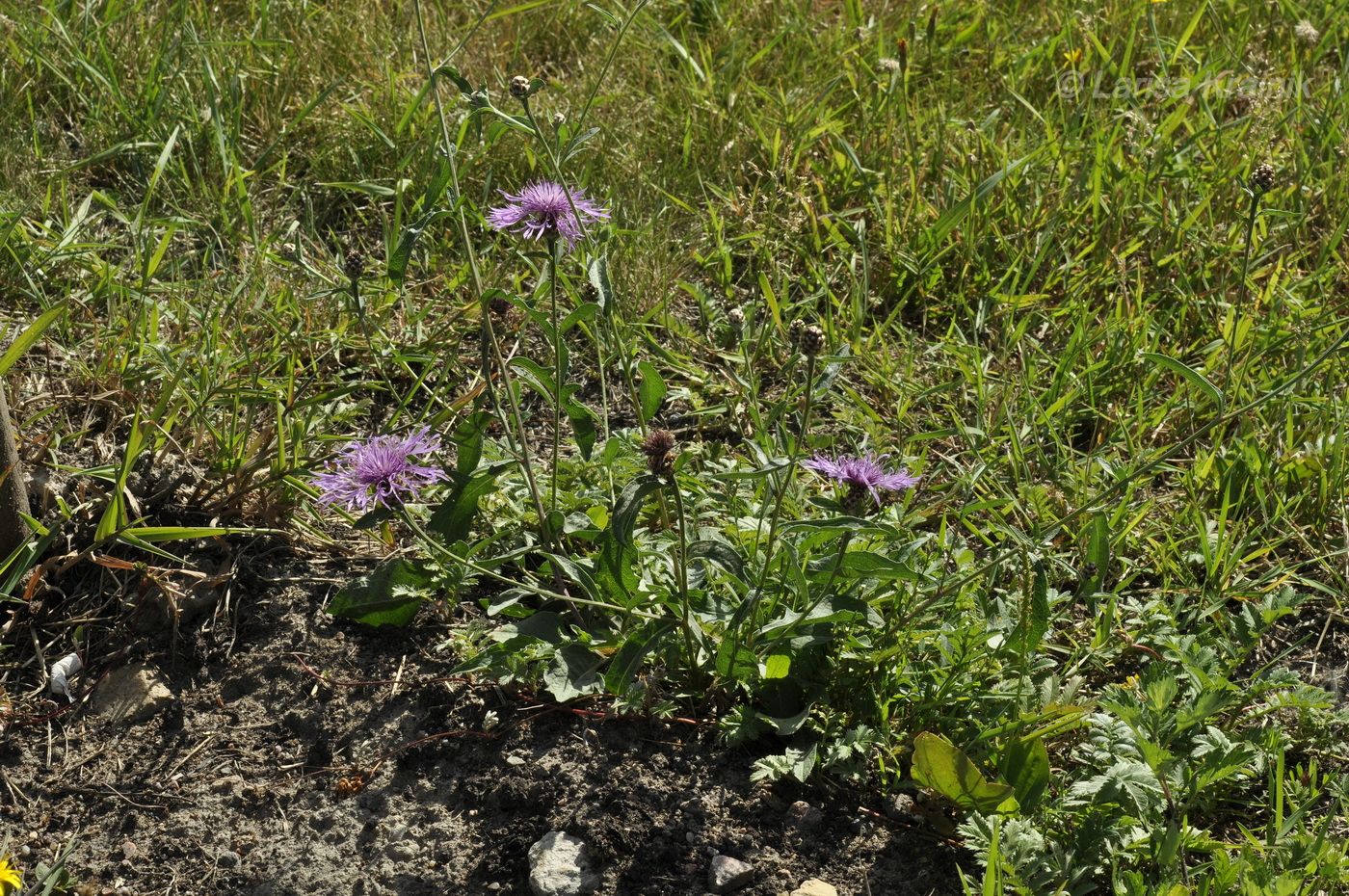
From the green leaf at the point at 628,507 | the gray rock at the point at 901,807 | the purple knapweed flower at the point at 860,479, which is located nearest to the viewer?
the green leaf at the point at 628,507

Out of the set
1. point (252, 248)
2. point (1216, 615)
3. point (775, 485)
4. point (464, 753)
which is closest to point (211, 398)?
point (252, 248)

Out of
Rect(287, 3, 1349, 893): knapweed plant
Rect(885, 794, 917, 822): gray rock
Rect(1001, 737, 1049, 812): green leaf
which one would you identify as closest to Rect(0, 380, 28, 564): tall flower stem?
Rect(287, 3, 1349, 893): knapweed plant

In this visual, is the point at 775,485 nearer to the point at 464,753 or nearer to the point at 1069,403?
the point at 464,753

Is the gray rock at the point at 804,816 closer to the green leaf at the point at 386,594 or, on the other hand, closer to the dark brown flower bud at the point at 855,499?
the dark brown flower bud at the point at 855,499

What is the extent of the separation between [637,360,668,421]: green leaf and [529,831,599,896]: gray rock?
26.7 inches

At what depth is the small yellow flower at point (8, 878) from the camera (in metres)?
1.74

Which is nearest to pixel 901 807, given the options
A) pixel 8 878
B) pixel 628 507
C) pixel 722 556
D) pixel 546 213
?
pixel 722 556

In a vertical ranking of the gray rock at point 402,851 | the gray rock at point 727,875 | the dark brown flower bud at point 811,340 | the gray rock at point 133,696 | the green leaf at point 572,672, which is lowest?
the gray rock at point 133,696

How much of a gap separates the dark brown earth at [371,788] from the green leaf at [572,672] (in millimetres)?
147

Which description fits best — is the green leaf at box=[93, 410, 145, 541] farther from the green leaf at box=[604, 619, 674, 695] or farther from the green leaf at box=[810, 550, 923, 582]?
the green leaf at box=[810, 550, 923, 582]

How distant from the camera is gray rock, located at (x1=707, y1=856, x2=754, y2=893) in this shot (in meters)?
1.89

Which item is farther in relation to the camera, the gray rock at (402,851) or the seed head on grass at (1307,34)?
the seed head on grass at (1307,34)

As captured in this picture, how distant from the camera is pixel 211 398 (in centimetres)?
260

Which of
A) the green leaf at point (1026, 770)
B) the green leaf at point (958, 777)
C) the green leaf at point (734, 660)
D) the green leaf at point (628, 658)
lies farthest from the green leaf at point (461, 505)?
the green leaf at point (1026, 770)
